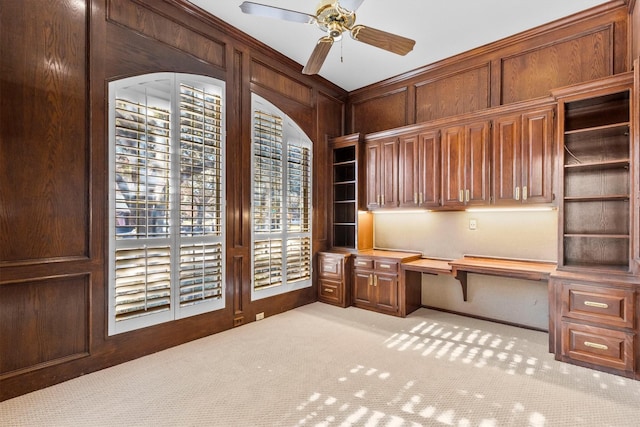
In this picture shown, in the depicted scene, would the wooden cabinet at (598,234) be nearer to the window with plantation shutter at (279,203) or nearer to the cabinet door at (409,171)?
the cabinet door at (409,171)

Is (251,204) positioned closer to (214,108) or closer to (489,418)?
(214,108)

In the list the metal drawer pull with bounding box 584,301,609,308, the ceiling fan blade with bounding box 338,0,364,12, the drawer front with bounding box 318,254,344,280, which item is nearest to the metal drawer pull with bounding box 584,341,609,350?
the metal drawer pull with bounding box 584,301,609,308

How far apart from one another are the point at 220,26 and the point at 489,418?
4170 mm

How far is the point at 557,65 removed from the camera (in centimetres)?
348

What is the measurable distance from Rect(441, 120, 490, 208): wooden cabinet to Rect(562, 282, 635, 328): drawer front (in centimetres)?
120

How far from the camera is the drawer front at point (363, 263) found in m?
4.30

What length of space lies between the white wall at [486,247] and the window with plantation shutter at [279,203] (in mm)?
1355

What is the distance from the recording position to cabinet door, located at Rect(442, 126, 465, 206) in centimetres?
375

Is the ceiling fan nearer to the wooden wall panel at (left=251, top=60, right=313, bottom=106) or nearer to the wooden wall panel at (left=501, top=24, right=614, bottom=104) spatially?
the wooden wall panel at (left=251, top=60, right=313, bottom=106)

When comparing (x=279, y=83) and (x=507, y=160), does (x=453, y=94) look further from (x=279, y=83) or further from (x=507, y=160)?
(x=279, y=83)

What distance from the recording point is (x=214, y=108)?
339 centimetres

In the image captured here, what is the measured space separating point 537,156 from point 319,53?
2.43 meters

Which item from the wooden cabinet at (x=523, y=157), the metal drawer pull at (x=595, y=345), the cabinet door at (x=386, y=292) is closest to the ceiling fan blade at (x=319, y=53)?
the wooden cabinet at (x=523, y=157)

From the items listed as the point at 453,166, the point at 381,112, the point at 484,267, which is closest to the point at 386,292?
the point at 484,267
